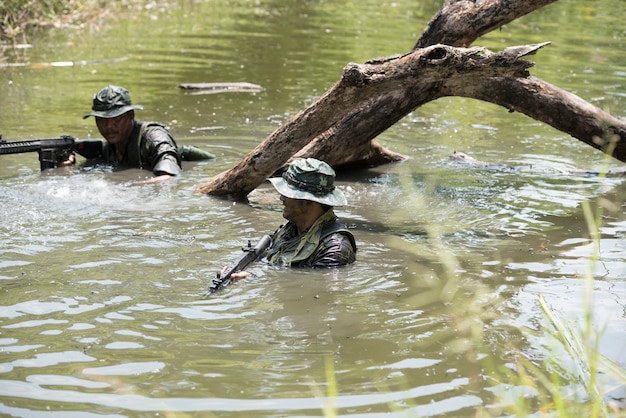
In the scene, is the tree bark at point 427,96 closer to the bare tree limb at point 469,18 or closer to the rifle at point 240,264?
the bare tree limb at point 469,18

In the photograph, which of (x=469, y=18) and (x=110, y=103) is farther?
(x=110, y=103)

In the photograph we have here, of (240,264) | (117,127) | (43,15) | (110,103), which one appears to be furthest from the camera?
(43,15)

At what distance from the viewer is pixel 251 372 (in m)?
4.97

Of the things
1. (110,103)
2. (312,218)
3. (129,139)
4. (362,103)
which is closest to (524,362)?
(312,218)

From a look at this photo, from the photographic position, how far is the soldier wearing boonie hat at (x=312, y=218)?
650cm

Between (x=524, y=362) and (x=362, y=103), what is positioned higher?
(x=362, y=103)

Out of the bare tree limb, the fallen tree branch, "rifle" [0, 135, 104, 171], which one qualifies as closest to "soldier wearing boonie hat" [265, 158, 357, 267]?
the fallen tree branch

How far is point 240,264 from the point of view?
642 cm

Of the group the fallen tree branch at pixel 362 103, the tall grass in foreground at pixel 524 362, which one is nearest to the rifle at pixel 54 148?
the fallen tree branch at pixel 362 103

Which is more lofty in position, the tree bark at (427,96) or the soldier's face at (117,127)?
the tree bark at (427,96)

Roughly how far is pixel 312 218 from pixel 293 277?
1.50ft

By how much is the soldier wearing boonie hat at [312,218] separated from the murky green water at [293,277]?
153mm

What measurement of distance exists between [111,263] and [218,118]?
613 centimetres

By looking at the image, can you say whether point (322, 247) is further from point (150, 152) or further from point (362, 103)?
point (150, 152)
